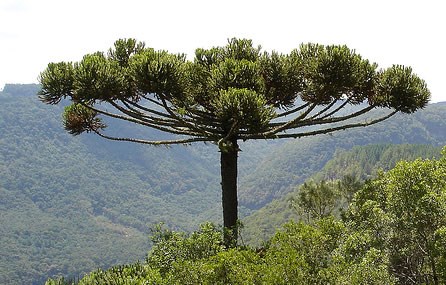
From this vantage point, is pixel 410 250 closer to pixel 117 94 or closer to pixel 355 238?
pixel 355 238

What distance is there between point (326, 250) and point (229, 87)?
309cm

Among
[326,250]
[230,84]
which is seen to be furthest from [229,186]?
[326,250]

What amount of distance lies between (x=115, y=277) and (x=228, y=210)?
2814 mm

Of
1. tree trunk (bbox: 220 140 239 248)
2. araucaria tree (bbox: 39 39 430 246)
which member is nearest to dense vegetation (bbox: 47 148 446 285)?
araucaria tree (bbox: 39 39 430 246)

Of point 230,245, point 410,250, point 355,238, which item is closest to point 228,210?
point 230,245

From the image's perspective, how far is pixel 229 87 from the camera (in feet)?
25.9

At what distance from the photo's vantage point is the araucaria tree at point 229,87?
8219 mm

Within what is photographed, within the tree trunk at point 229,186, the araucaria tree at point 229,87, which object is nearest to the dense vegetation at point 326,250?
the araucaria tree at point 229,87

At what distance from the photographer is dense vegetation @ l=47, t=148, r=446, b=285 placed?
6.38m

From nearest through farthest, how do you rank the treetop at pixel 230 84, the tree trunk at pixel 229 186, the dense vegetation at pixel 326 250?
the dense vegetation at pixel 326 250 → the treetop at pixel 230 84 → the tree trunk at pixel 229 186

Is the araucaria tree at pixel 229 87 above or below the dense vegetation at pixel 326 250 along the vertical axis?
above

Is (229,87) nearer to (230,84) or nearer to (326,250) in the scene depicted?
(230,84)

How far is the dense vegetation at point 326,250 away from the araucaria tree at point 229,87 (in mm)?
1183

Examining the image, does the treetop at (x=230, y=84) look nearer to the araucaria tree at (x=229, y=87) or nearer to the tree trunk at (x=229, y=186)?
the araucaria tree at (x=229, y=87)
